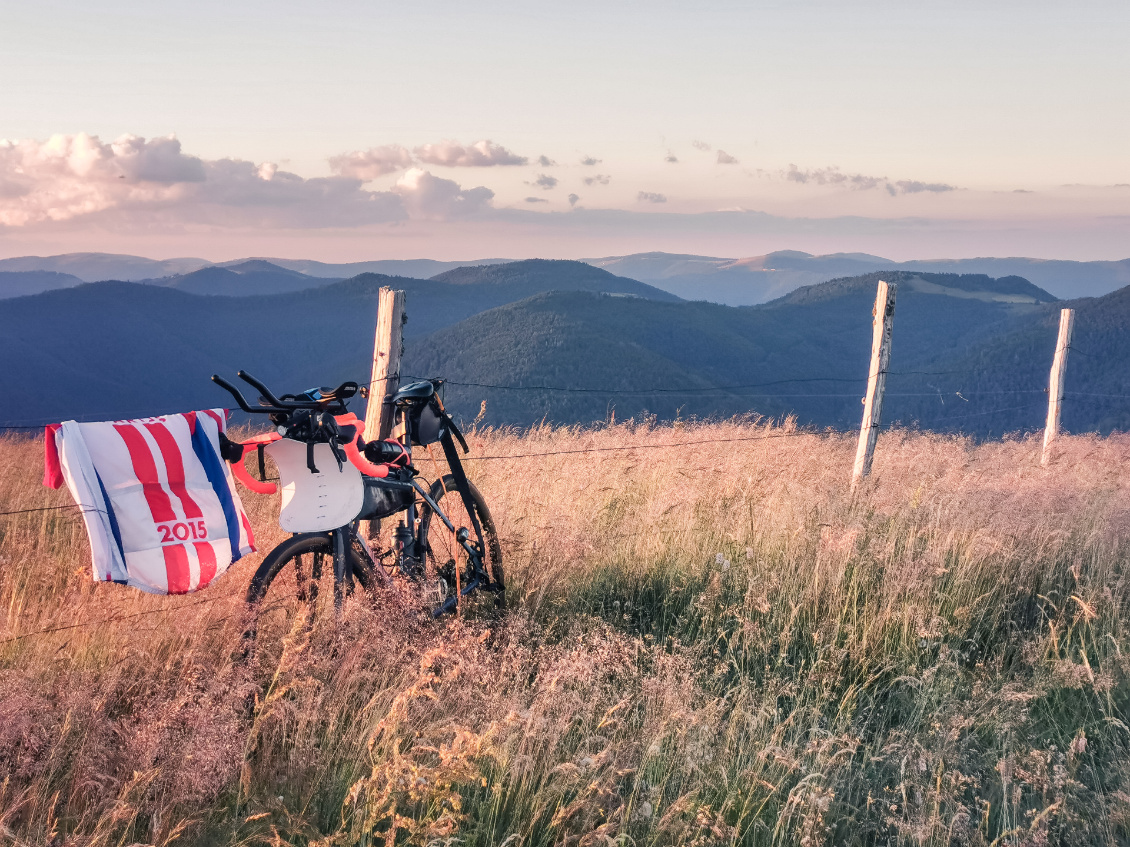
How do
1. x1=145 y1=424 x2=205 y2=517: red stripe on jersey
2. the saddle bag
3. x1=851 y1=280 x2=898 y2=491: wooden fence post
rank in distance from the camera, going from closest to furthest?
x1=145 y1=424 x2=205 y2=517: red stripe on jersey
the saddle bag
x1=851 y1=280 x2=898 y2=491: wooden fence post

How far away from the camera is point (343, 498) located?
3332 mm

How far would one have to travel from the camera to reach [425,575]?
3857mm

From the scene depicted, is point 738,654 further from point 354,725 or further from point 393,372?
point 393,372

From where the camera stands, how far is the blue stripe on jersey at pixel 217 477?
313 centimetres

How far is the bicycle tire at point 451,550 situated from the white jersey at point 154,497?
0.94 metres

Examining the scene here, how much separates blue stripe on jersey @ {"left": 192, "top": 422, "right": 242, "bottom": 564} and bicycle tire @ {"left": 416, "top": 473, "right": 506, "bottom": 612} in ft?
3.14

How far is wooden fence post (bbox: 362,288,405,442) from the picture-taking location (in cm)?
441

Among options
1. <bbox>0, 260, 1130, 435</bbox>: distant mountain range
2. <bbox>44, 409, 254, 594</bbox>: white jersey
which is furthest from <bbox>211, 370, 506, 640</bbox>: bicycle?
<bbox>0, 260, 1130, 435</bbox>: distant mountain range

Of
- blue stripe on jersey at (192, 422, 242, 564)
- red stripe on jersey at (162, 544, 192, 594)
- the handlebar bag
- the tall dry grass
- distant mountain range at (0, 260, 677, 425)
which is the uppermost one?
blue stripe on jersey at (192, 422, 242, 564)

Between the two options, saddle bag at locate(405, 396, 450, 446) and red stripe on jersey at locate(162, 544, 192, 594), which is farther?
saddle bag at locate(405, 396, 450, 446)

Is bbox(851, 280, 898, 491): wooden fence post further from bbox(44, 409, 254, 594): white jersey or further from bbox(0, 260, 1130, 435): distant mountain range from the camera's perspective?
bbox(0, 260, 1130, 435): distant mountain range

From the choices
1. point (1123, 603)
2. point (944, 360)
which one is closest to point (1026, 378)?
point (944, 360)

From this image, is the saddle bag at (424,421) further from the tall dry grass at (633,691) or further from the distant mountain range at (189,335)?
the distant mountain range at (189,335)

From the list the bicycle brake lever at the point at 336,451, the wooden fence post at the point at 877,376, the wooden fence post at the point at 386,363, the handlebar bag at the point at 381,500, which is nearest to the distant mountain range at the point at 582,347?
the wooden fence post at the point at 877,376
